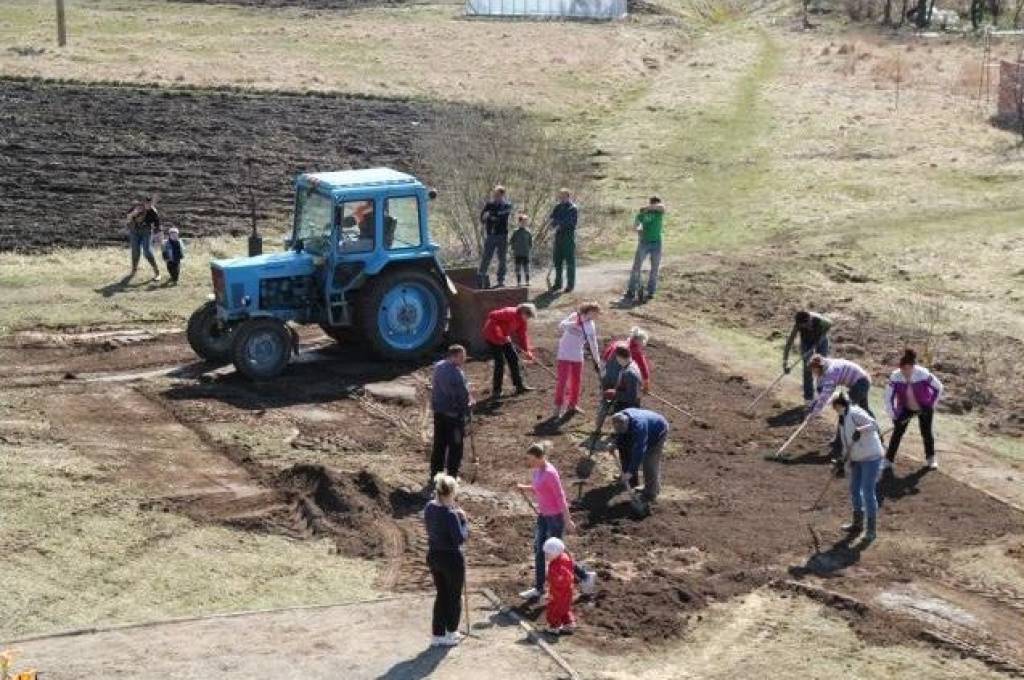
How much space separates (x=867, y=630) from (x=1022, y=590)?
1959 mm

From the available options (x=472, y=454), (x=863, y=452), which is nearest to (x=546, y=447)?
(x=863, y=452)

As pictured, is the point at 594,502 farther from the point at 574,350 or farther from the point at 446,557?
the point at 446,557

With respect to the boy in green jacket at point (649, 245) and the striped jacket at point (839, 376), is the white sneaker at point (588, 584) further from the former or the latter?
the boy in green jacket at point (649, 245)

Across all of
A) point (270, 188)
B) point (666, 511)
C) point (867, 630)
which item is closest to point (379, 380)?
point (666, 511)

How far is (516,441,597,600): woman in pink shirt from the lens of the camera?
1470cm

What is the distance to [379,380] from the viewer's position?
71.6 ft

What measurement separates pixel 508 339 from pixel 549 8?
4887 cm

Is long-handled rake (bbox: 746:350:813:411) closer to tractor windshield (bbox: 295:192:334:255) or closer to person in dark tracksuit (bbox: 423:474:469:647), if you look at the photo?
tractor windshield (bbox: 295:192:334:255)

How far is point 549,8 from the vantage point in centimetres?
6781

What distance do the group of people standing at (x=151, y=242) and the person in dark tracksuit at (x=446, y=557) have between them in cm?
1373

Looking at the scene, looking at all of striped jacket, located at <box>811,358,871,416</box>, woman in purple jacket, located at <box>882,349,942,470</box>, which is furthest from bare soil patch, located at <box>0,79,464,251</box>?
woman in purple jacket, located at <box>882,349,942,470</box>

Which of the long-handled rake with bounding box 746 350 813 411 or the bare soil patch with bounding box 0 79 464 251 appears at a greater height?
the bare soil patch with bounding box 0 79 464 251

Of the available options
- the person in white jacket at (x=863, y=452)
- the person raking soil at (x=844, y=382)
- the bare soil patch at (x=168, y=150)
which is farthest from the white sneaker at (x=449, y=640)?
the bare soil patch at (x=168, y=150)

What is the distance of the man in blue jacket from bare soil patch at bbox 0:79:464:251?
14.6 metres
